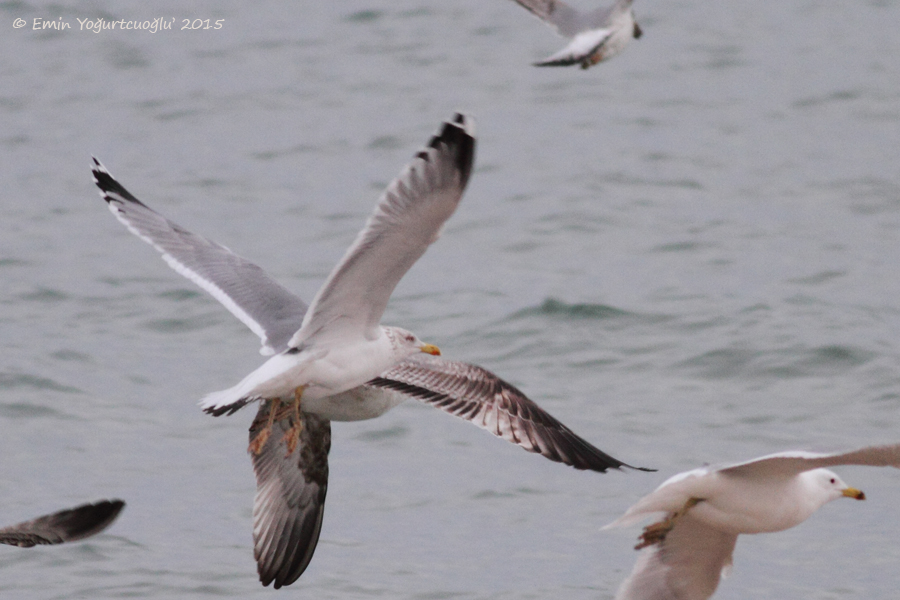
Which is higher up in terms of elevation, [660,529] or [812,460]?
[812,460]

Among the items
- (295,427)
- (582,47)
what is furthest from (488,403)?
(582,47)

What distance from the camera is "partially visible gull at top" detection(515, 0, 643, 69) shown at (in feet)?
31.1

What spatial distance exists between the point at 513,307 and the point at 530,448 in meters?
3.93

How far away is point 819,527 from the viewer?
7.34m

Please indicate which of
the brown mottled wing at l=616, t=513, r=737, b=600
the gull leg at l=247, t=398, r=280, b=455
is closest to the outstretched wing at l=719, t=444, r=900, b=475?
the brown mottled wing at l=616, t=513, r=737, b=600

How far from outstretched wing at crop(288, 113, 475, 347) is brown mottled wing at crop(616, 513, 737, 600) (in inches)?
61.2

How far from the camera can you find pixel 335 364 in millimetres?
5547

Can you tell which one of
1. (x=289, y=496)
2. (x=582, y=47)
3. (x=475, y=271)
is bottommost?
(x=475, y=271)

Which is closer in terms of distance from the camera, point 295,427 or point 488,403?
point 295,427

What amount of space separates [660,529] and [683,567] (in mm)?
233

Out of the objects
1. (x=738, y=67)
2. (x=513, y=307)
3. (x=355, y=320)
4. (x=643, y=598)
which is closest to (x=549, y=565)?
(x=643, y=598)

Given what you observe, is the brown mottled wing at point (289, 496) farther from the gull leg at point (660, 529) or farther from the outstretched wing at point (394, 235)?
the gull leg at point (660, 529)

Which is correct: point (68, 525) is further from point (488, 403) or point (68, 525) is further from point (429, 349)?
point (488, 403)

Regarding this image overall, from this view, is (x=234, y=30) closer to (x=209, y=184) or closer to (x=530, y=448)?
(x=209, y=184)
